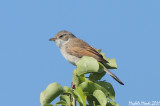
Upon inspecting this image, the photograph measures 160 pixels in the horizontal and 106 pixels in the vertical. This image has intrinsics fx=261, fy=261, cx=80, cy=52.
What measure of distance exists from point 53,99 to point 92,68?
70 cm

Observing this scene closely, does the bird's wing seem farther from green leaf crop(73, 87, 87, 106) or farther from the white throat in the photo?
green leaf crop(73, 87, 87, 106)

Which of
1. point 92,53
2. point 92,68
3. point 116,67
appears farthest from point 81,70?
point 92,53

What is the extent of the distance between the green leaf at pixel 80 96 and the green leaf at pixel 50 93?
0.70ft

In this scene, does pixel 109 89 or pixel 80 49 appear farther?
pixel 80 49

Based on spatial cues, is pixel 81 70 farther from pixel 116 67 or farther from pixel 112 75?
pixel 112 75

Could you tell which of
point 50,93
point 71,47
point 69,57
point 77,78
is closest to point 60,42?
point 71,47

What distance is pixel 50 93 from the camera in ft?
11.6

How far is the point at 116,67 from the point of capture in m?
4.75

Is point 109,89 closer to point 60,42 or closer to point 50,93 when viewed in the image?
point 50,93

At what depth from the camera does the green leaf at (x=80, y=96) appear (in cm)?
343

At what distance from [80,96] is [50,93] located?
42 centimetres

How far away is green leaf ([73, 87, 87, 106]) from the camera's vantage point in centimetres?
343

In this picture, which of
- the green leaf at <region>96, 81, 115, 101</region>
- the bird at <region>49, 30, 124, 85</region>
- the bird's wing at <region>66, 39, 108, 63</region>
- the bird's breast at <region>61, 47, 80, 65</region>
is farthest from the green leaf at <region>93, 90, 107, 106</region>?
the bird's breast at <region>61, 47, 80, 65</region>

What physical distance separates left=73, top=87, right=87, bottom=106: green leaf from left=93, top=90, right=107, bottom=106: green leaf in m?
0.16
